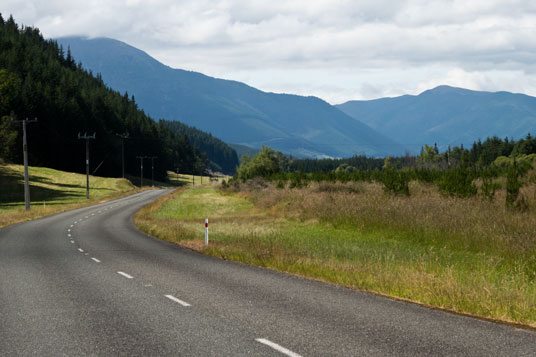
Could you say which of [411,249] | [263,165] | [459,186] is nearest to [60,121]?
[263,165]

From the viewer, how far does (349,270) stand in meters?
13.2

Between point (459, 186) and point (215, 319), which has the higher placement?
point (459, 186)

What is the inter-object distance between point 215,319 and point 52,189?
8598 centimetres

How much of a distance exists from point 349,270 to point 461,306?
407 cm

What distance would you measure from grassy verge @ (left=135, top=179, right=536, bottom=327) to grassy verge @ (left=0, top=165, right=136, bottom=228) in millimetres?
33563

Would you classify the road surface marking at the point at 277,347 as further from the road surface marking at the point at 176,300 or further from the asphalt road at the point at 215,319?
the road surface marking at the point at 176,300

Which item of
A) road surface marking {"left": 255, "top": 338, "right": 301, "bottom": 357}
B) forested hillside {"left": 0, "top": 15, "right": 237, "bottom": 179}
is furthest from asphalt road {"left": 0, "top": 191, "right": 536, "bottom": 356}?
forested hillside {"left": 0, "top": 15, "right": 237, "bottom": 179}

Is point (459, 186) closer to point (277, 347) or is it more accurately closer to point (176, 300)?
point (176, 300)

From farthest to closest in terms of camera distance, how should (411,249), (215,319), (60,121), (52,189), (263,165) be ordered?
1. (60,121)
2. (263,165)
3. (52,189)
4. (411,249)
5. (215,319)

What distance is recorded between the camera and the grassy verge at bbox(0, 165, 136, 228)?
6944 centimetres

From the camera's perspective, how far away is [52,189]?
88.2 m

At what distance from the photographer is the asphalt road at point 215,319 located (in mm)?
7207

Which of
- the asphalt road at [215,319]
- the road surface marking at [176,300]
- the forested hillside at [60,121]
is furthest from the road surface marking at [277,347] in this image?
the forested hillside at [60,121]

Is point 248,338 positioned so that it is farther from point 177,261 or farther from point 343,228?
point 343,228
